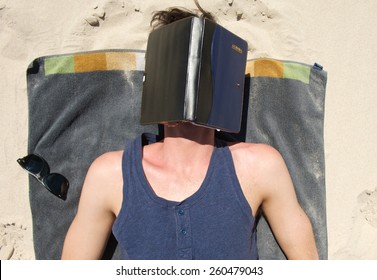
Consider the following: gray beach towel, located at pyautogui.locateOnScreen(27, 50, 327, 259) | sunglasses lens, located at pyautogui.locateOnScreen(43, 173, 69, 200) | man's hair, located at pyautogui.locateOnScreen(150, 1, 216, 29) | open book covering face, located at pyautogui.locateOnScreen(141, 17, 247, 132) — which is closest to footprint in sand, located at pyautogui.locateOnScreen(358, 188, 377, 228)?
gray beach towel, located at pyautogui.locateOnScreen(27, 50, 327, 259)

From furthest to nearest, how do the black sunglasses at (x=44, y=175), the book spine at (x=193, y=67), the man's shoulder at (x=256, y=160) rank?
the black sunglasses at (x=44, y=175), the man's shoulder at (x=256, y=160), the book spine at (x=193, y=67)

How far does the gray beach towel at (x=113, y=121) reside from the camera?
1.74 m

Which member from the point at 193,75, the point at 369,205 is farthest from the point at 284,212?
the point at 193,75

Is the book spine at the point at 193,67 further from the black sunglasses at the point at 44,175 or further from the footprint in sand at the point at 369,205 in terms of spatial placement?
the footprint in sand at the point at 369,205

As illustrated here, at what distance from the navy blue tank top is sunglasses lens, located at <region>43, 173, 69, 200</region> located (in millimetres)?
334

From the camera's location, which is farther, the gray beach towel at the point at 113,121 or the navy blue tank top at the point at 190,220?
the gray beach towel at the point at 113,121

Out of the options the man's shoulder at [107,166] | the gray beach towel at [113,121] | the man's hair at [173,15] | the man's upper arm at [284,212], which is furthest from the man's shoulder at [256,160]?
the man's hair at [173,15]

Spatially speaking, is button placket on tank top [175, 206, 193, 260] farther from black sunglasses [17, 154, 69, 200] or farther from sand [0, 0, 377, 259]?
sand [0, 0, 377, 259]

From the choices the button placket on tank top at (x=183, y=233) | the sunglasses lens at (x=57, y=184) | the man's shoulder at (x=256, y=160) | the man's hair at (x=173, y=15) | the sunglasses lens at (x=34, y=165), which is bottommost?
the button placket on tank top at (x=183, y=233)

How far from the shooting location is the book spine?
4.59 feet

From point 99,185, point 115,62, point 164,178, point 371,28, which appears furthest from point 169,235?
point 371,28

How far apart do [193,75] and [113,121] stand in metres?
0.49

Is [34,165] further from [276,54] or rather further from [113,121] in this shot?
[276,54]

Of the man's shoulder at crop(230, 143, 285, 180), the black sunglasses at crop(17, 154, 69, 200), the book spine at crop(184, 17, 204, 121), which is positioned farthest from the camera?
the black sunglasses at crop(17, 154, 69, 200)
